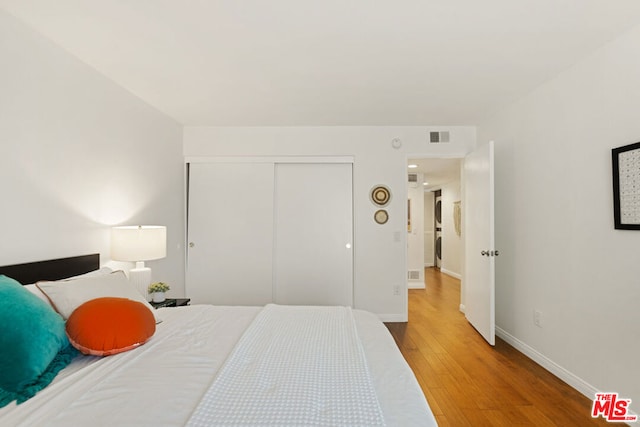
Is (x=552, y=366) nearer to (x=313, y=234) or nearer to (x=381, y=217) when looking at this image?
(x=381, y=217)

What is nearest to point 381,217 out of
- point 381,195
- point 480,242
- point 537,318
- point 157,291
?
point 381,195

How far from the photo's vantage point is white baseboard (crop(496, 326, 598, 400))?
217cm

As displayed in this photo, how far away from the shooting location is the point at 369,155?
3.84 m

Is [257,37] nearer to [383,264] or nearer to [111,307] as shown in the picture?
[111,307]

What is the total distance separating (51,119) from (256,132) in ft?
6.95

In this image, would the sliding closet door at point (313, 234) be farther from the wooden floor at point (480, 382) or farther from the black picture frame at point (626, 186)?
the black picture frame at point (626, 186)

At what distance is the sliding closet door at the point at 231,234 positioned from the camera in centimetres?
383

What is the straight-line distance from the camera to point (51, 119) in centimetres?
202

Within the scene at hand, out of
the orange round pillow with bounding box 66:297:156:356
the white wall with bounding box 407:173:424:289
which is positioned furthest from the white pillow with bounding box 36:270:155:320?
the white wall with bounding box 407:173:424:289

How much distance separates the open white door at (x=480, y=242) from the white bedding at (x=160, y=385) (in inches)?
73.4

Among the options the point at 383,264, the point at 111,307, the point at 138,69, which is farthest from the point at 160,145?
the point at 383,264

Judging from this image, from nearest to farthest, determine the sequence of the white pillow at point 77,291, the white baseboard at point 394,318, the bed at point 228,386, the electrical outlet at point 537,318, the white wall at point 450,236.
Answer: the bed at point 228,386 → the white pillow at point 77,291 → the electrical outlet at point 537,318 → the white baseboard at point 394,318 → the white wall at point 450,236

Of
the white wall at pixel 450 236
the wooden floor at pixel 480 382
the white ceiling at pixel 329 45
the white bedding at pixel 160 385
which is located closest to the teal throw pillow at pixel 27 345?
the white bedding at pixel 160 385

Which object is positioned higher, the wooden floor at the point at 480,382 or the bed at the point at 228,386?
the bed at the point at 228,386
